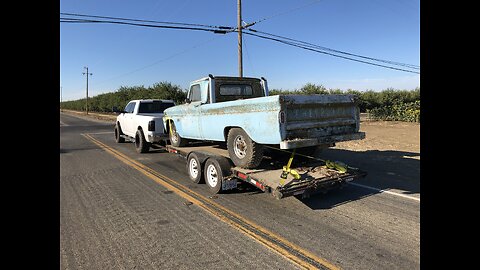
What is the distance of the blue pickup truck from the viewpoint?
5.39 meters

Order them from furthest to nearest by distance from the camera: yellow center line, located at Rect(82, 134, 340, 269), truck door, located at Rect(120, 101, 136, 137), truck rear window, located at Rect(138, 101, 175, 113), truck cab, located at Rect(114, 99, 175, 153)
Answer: truck door, located at Rect(120, 101, 136, 137), truck rear window, located at Rect(138, 101, 175, 113), truck cab, located at Rect(114, 99, 175, 153), yellow center line, located at Rect(82, 134, 340, 269)

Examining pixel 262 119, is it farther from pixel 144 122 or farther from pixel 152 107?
pixel 152 107

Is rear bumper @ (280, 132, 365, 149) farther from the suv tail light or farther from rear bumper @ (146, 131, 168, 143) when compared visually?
rear bumper @ (146, 131, 168, 143)

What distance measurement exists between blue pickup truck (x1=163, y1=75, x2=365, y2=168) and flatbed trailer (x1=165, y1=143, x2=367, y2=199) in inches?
12.7

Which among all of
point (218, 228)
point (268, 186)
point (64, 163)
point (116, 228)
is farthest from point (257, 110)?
point (64, 163)

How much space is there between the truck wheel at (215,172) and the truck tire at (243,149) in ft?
0.83

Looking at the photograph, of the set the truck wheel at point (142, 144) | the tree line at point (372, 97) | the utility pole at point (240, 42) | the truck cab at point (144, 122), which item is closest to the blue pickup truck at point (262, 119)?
the truck cab at point (144, 122)

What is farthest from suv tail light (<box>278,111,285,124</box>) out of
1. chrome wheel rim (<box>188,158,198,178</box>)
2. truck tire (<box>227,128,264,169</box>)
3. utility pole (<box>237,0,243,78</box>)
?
utility pole (<box>237,0,243,78</box>)

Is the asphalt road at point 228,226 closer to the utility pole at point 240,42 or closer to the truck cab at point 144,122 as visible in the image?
the truck cab at point 144,122

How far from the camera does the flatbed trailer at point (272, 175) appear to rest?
5230mm

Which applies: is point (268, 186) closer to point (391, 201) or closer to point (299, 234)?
point (299, 234)

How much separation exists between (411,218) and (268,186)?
2.22 meters

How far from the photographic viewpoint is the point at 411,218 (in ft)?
16.1

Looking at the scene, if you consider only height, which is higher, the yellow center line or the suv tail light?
the suv tail light
